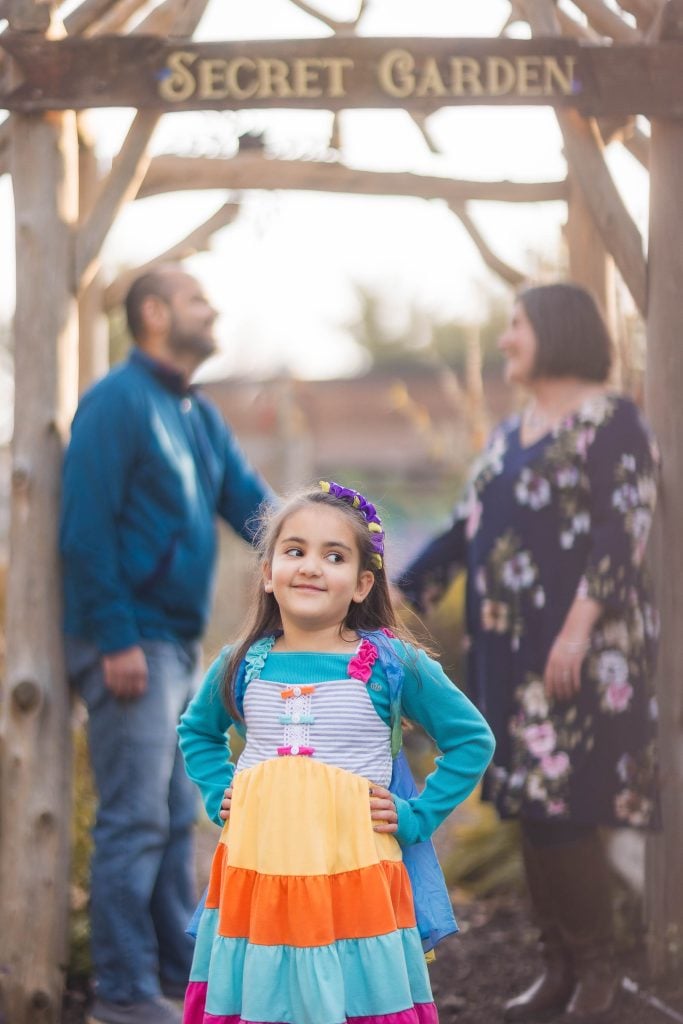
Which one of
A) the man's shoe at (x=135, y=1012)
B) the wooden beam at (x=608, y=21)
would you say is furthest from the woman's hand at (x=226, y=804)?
→ the wooden beam at (x=608, y=21)

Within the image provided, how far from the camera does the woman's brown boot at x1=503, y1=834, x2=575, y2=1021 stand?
3908 millimetres

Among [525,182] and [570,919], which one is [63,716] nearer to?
[570,919]

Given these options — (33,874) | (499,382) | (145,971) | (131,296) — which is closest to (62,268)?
(131,296)

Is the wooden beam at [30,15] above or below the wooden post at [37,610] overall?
above

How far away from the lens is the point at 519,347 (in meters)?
4.09

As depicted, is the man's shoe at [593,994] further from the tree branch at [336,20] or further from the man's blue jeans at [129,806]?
the tree branch at [336,20]

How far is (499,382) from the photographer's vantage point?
24078mm

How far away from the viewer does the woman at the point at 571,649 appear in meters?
3.80

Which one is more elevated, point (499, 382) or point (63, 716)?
point (499, 382)

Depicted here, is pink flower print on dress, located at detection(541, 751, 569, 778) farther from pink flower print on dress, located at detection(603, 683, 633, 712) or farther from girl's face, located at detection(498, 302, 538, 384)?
girl's face, located at detection(498, 302, 538, 384)

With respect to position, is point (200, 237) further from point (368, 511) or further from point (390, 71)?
point (368, 511)

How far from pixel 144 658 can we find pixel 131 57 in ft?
5.64

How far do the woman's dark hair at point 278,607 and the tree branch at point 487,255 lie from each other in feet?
9.31

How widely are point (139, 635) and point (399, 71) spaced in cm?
175
